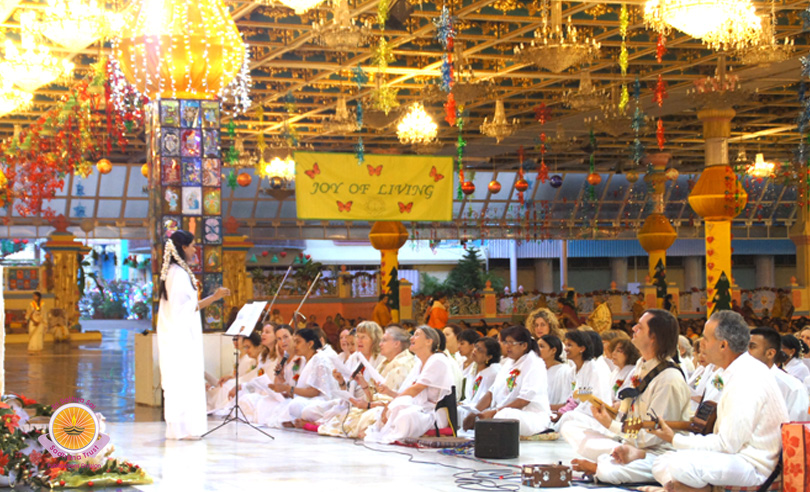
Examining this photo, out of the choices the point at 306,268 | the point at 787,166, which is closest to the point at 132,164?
A: the point at 306,268

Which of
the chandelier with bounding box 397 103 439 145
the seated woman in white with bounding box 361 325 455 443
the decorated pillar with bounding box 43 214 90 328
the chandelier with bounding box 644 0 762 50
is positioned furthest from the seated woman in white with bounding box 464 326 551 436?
the decorated pillar with bounding box 43 214 90 328

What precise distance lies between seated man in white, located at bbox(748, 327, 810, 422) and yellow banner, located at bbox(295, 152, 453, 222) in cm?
806

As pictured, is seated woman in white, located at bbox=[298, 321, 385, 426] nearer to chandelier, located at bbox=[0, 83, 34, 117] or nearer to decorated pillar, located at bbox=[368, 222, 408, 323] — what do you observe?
chandelier, located at bbox=[0, 83, 34, 117]

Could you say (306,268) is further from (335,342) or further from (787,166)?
(787,166)

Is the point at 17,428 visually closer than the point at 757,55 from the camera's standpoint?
Yes

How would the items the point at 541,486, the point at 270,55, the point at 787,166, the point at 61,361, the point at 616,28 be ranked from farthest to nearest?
1. the point at 787,166
2. the point at 61,361
3. the point at 270,55
4. the point at 616,28
5. the point at 541,486

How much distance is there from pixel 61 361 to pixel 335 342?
4401 millimetres

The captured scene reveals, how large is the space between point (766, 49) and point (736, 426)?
292 inches

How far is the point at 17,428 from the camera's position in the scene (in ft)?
17.0

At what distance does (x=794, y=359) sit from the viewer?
6.62m

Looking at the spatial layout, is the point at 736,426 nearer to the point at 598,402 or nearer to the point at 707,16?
the point at 598,402

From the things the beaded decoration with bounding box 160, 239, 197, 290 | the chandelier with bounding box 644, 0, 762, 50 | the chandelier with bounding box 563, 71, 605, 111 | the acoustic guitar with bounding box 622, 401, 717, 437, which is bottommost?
the acoustic guitar with bounding box 622, 401, 717, 437

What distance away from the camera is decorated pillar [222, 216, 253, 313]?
22812 millimetres

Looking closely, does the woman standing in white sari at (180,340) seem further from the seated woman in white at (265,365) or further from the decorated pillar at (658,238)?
the decorated pillar at (658,238)
